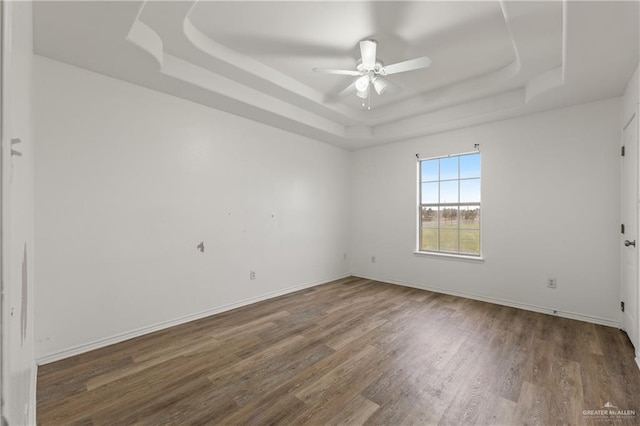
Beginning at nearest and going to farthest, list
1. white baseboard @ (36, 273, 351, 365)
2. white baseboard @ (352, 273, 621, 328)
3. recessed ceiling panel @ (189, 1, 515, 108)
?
recessed ceiling panel @ (189, 1, 515, 108), white baseboard @ (36, 273, 351, 365), white baseboard @ (352, 273, 621, 328)

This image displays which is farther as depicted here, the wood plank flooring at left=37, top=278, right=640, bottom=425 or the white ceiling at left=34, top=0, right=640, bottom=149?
the white ceiling at left=34, top=0, right=640, bottom=149

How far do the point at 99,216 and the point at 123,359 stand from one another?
51.2 inches

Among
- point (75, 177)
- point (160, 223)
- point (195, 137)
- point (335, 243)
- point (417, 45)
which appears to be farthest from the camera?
point (335, 243)

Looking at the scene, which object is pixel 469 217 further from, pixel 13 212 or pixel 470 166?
pixel 13 212

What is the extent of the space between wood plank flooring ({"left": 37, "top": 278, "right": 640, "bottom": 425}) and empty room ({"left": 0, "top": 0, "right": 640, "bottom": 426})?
0.02m

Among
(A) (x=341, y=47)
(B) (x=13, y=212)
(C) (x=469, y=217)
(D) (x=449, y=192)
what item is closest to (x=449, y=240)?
(C) (x=469, y=217)

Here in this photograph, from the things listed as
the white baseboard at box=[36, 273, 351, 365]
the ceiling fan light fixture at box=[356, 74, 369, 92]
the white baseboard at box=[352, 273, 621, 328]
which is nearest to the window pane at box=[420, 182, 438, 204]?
the white baseboard at box=[352, 273, 621, 328]

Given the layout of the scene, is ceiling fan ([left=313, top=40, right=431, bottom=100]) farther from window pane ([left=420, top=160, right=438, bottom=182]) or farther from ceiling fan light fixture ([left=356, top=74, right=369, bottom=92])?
window pane ([left=420, top=160, right=438, bottom=182])

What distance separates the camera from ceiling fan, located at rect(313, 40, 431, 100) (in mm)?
2504

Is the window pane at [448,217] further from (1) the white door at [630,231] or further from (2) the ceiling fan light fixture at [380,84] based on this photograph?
(2) the ceiling fan light fixture at [380,84]

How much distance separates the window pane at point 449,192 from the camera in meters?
4.35

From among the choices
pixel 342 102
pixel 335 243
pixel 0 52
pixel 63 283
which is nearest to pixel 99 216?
pixel 63 283

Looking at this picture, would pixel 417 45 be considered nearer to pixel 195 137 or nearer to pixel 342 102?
pixel 342 102

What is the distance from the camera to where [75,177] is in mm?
2479
